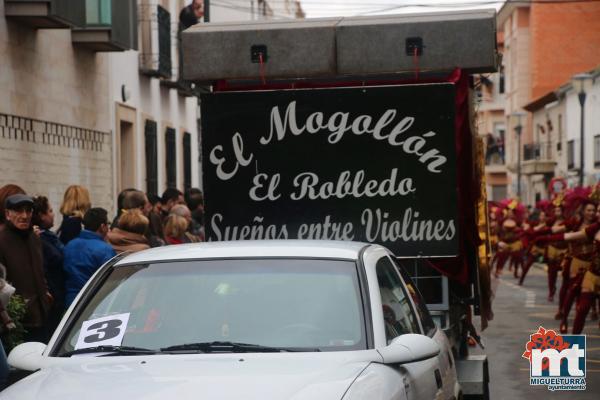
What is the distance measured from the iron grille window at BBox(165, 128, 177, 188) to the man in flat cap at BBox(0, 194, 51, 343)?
19.0 meters

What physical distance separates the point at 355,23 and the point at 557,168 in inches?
2287

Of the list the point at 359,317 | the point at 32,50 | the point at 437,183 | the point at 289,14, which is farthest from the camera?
the point at 289,14

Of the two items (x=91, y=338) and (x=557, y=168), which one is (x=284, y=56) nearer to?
(x=91, y=338)

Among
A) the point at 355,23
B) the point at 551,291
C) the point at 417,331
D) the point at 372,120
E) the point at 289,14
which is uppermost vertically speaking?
the point at 289,14

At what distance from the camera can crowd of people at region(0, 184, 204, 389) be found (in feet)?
Result: 32.2

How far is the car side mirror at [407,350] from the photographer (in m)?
5.72

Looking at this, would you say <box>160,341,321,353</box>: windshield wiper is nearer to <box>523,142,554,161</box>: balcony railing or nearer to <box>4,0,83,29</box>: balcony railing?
<box>4,0,83,29</box>: balcony railing

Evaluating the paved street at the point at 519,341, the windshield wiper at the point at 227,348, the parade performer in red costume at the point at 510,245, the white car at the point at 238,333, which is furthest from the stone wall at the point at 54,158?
the parade performer in red costume at the point at 510,245

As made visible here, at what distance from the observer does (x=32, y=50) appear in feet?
60.3

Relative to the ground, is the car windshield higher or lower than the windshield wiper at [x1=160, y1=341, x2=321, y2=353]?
higher

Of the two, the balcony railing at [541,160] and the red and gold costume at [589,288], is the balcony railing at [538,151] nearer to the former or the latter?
the balcony railing at [541,160]

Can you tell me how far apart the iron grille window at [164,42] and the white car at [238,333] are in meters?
19.9

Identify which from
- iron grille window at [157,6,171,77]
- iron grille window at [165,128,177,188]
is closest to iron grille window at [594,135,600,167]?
iron grille window at [165,128,177,188]

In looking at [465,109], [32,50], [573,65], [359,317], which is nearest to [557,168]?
[573,65]
